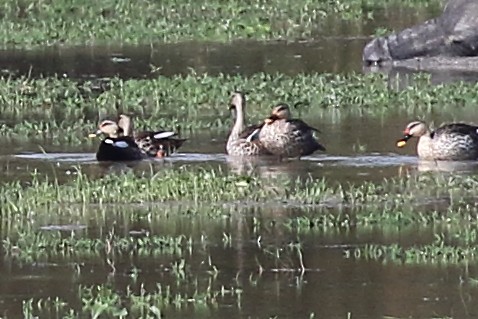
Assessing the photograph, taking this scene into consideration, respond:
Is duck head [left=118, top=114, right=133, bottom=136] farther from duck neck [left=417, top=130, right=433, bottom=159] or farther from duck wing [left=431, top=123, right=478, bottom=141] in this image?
duck wing [left=431, top=123, right=478, bottom=141]

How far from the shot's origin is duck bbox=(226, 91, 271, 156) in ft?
57.8

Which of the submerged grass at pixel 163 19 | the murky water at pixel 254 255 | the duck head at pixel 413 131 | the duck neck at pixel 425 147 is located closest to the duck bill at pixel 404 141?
the duck head at pixel 413 131

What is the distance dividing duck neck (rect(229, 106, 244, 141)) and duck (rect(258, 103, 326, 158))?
8.6 inches

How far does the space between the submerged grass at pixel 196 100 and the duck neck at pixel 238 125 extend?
2.91 feet

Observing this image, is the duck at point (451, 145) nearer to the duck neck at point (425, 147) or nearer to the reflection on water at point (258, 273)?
the duck neck at point (425, 147)

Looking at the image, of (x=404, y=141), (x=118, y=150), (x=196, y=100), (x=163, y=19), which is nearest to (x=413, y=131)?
(x=404, y=141)

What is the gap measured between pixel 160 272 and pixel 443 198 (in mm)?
3444

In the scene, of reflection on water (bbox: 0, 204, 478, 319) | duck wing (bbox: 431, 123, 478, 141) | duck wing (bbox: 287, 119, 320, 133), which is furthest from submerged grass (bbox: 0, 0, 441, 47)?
reflection on water (bbox: 0, 204, 478, 319)

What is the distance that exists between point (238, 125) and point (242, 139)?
1.85ft

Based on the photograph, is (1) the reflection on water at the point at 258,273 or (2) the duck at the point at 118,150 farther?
(2) the duck at the point at 118,150

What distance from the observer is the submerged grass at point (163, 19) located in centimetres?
3039

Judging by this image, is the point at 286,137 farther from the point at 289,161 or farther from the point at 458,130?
the point at 458,130

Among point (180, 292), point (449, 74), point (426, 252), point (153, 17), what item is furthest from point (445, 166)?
point (153, 17)

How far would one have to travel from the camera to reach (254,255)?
11.7 m
